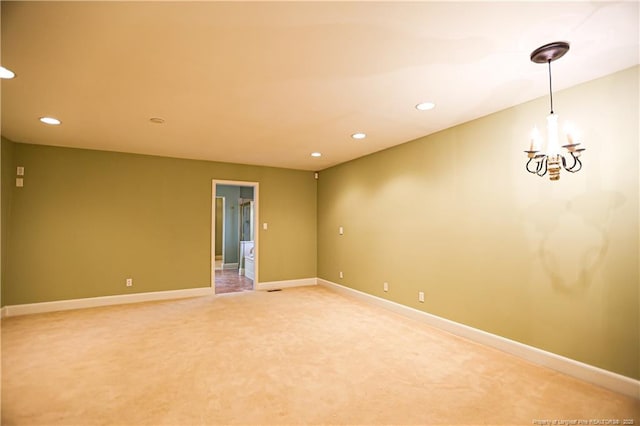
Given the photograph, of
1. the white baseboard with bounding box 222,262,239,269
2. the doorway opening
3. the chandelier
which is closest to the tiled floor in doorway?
the doorway opening

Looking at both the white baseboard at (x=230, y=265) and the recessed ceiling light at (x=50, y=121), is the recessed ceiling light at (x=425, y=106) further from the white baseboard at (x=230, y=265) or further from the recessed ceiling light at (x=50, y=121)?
the white baseboard at (x=230, y=265)

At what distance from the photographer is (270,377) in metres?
2.60

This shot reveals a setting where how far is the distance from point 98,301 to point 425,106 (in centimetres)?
539

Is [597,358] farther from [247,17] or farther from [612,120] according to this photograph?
[247,17]

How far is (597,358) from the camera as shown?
2.49 meters

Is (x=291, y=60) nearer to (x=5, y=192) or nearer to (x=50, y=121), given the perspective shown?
(x=50, y=121)

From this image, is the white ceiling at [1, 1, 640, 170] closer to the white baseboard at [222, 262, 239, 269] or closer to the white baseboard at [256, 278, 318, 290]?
the white baseboard at [256, 278, 318, 290]

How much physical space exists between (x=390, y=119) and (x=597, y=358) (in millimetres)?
2821

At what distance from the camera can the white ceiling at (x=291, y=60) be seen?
1739 mm

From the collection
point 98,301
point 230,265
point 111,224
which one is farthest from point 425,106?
point 230,265

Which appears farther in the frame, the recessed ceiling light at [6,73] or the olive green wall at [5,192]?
the olive green wall at [5,192]

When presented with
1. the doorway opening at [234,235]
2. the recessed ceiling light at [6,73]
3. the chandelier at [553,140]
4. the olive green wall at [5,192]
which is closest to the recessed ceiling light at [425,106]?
the chandelier at [553,140]

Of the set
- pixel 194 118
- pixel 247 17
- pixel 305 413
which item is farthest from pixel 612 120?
pixel 194 118

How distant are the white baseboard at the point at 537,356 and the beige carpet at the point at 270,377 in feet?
0.28
